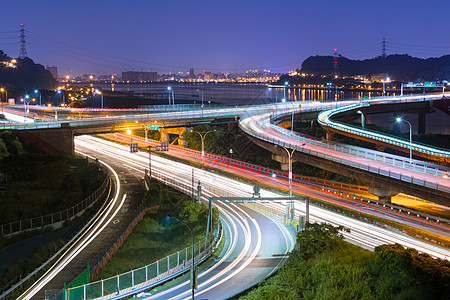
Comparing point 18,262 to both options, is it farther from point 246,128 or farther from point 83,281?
point 246,128

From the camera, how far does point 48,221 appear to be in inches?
1665

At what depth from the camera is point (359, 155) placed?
53125 millimetres

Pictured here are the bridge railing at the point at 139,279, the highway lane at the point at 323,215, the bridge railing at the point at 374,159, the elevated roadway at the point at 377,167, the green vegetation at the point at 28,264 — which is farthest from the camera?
the bridge railing at the point at 374,159

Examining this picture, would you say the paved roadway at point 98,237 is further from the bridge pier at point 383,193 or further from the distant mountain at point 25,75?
the distant mountain at point 25,75

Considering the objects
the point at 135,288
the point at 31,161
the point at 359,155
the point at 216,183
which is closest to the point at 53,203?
the point at 31,161

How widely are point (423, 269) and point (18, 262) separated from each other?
1074 inches

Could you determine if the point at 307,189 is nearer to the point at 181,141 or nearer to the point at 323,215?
the point at 323,215

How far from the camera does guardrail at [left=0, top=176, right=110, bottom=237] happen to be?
130 ft

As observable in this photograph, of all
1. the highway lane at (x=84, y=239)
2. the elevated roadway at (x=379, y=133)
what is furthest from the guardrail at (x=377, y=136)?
the highway lane at (x=84, y=239)

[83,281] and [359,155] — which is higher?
[359,155]

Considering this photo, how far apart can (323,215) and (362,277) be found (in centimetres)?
1399

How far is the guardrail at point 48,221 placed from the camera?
39562 mm

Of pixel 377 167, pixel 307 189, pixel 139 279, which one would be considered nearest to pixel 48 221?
pixel 139 279

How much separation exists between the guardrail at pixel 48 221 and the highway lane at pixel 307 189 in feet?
61.3
